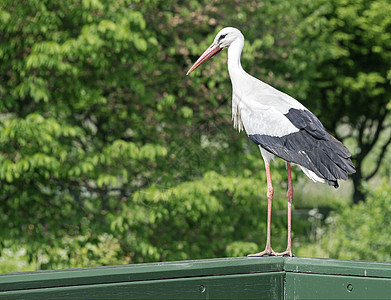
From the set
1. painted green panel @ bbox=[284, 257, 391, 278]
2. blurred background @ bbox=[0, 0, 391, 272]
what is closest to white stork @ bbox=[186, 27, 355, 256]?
painted green panel @ bbox=[284, 257, 391, 278]

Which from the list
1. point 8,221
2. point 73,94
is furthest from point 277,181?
point 8,221

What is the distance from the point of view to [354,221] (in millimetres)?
10867

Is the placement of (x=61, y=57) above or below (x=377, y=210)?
above

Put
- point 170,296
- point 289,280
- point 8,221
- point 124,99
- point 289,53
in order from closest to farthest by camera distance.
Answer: point 170,296 < point 289,280 < point 8,221 < point 124,99 < point 289,53

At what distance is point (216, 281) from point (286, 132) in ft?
3.50

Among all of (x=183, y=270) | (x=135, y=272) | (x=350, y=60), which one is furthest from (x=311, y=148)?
(x=350, y=60)

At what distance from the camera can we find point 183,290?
3484 millimetres

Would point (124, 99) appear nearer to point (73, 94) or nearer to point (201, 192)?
point (73, 94)

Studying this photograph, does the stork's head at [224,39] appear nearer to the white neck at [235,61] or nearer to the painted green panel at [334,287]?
the white neck at [235,61]

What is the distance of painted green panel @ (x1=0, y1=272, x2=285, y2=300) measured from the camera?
10.2 feet

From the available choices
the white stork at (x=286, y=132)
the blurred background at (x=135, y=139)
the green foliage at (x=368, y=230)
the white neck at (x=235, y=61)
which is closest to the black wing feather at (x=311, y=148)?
the white stork at (x=286, y=132)

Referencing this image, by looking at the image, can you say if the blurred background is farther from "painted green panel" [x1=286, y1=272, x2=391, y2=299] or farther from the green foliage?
"painted green panel" [x1=286, y1=272, x2=391, y2=299]

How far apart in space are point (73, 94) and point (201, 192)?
212 centimetres

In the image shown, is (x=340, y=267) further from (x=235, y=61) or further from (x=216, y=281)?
(x=235, y=61)
